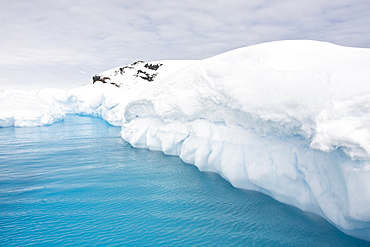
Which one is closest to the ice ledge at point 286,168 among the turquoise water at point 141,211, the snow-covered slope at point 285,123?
the snow-covered slope at point 285,123

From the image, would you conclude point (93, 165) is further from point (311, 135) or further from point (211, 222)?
point (311, 135)

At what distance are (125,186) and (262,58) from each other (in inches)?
232

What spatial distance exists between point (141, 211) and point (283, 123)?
12.7ft

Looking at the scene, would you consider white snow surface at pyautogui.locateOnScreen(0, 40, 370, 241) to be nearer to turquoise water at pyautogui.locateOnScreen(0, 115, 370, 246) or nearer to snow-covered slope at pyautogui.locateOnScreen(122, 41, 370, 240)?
snow-covered slope at pyautogui.locateOnScreen(122, 41, 370, 240)

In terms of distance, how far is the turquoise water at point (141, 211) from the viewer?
15.5 ft

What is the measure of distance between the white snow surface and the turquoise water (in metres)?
0.56

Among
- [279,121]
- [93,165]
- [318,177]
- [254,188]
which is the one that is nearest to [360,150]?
[318,177]

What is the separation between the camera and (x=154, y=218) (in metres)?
5.51

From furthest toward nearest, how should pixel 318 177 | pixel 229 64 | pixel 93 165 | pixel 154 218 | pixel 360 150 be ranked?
pixel 93 165 < pixel 229 64 < pixel 154 218 < pixel 318 177 < pixel 360 150

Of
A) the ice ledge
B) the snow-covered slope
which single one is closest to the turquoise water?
the ice ledge

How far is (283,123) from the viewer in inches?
226

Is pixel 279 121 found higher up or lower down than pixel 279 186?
higher up

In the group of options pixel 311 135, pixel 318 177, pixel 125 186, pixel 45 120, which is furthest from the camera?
pixel 45 120

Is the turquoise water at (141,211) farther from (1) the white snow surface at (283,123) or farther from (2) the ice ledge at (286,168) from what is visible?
(1) the white snow surface at (283,123)
